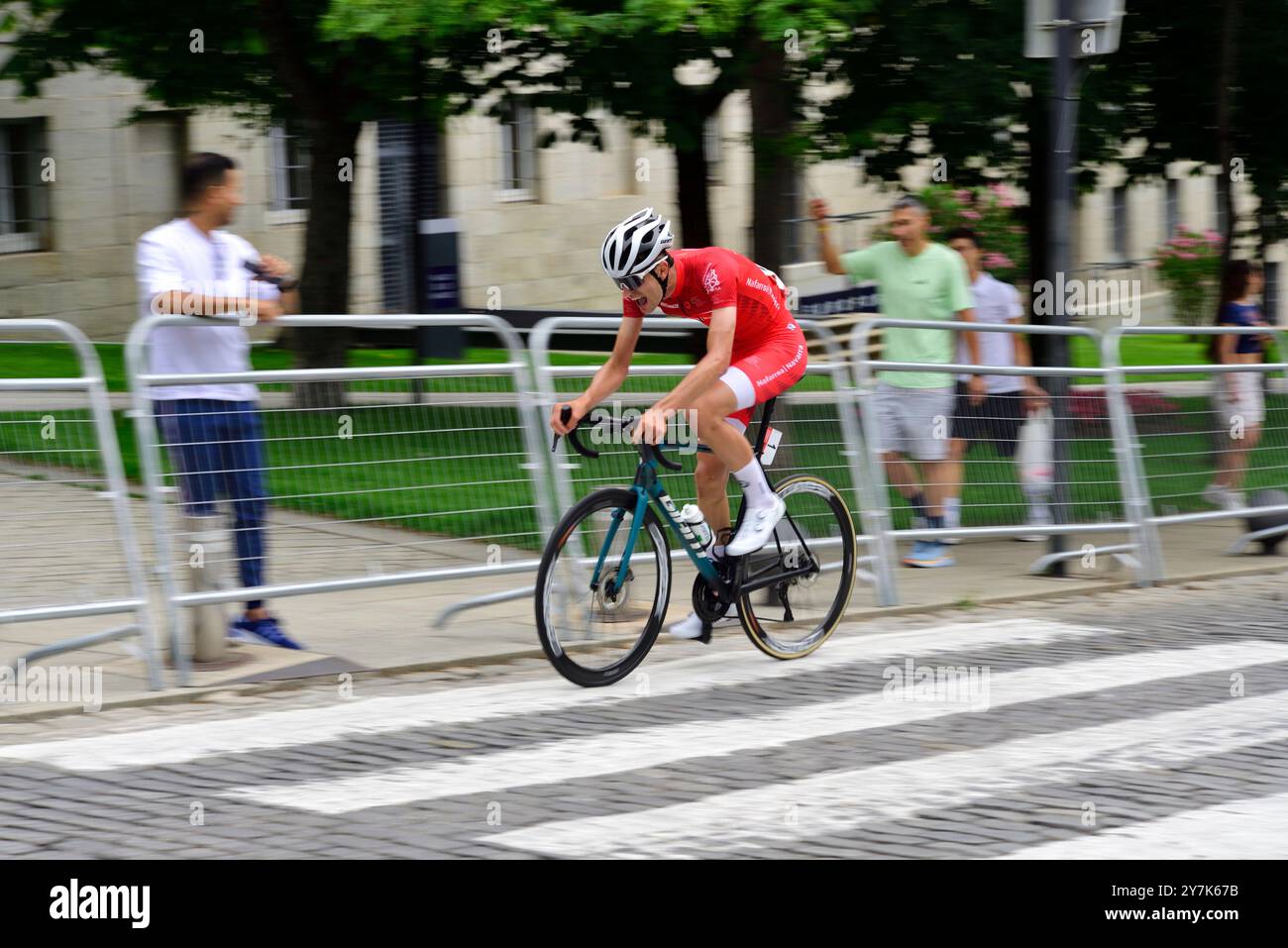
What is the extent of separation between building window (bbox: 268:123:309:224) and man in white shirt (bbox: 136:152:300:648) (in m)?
20.0

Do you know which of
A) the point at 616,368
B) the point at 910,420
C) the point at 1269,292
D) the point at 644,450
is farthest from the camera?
the point at 1269,292

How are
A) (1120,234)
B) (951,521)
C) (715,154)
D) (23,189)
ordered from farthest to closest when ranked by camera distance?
(1120,234), (715,154), (23,189), (951,521)

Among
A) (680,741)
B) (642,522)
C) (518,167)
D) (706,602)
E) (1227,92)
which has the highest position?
(1227,92)

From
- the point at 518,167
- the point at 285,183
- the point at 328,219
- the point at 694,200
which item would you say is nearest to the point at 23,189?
the point at 285,183

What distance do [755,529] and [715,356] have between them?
34.9 inches

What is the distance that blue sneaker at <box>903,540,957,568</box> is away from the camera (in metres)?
10.5

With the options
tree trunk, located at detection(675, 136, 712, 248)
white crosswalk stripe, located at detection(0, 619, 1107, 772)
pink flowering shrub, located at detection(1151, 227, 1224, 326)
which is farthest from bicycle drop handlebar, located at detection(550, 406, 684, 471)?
pink flowering shrub, located at detection(1151, 227, 1224, 326)

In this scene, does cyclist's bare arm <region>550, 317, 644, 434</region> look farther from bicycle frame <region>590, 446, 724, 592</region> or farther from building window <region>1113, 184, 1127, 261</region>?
building window <region>1113, 184, 1127, 261</region>

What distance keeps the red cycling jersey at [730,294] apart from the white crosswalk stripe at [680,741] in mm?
1579

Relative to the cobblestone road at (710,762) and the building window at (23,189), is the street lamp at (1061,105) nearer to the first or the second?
the cobblestone road at (710,762)

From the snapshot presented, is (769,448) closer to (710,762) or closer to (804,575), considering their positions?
(804,575)

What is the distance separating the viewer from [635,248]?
277 inches

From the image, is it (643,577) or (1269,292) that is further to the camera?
(1269,292)
